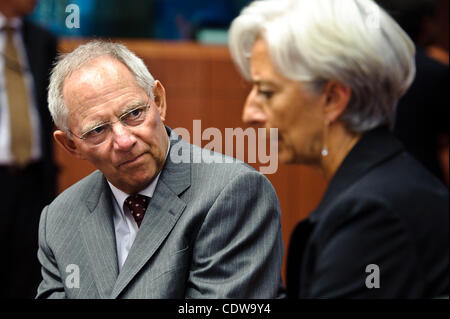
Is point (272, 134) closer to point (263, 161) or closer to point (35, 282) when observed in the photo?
point (263, 161)

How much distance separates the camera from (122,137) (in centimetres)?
165

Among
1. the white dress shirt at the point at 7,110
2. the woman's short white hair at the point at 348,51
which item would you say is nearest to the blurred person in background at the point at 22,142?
the white dress shirt at the point at 7,110

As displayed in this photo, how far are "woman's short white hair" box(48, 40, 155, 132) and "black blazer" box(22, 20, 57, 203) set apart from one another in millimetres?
813

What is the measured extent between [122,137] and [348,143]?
556mm

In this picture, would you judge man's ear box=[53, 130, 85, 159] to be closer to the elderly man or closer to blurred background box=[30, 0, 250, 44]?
the elderly man

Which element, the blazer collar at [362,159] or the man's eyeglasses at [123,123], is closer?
the blazer collar at [362,159]

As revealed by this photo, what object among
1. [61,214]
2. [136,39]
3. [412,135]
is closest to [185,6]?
[136,39]

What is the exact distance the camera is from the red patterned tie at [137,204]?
174 cm

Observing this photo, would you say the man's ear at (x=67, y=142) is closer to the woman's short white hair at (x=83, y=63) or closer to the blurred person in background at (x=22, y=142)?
the woman's short white hair at (x=83, y=63)

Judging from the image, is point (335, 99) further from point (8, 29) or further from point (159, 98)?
point (8, 29)

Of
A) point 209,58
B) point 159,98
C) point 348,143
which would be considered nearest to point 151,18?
point 209,58

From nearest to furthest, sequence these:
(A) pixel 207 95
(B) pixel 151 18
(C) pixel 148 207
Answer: (C) pixel 148 207 < (A) pixel 207 95 < (B) pixel 151 18

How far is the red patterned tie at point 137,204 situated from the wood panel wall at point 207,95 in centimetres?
59

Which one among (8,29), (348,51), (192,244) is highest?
(8,29)
